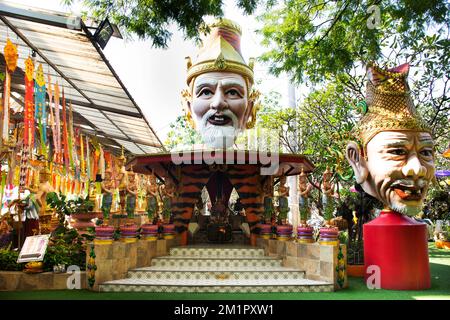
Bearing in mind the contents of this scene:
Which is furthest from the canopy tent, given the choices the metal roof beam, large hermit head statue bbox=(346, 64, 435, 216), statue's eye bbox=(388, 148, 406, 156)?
statue's eye bbox=(388, 148, 406, 156)

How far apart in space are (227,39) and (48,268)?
7.52 meters

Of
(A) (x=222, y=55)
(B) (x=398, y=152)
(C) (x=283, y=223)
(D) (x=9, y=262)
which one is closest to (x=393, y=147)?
(B) (x=398, y=152)

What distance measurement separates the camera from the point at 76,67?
992 cm

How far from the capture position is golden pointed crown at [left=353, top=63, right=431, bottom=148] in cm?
704

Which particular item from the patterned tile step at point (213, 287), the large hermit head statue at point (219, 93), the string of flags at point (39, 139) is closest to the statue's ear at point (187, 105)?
the large hermit head statue at point (219, 93)

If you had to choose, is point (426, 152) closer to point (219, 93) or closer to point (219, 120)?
point (219, 120)

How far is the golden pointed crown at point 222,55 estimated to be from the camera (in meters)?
9.80

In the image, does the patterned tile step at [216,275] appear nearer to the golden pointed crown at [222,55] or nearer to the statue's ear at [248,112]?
the statue's ear at [248,112]

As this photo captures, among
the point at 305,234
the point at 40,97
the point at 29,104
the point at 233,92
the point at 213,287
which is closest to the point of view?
the point at 213,287

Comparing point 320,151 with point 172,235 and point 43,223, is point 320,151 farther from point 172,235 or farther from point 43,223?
point 43,223

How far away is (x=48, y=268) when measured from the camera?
701cm

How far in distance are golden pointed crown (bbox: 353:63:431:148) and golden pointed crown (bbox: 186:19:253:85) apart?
3587mm

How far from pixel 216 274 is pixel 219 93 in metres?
4.67

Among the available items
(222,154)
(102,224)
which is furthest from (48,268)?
(222,154)
